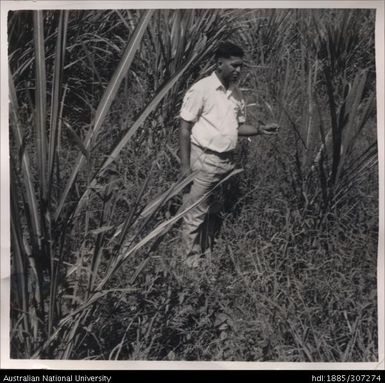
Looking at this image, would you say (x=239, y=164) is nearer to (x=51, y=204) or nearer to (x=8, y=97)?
(x=51, y=204)

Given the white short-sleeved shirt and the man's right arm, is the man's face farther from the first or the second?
the man's right arm

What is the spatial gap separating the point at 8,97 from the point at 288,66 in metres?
0.59

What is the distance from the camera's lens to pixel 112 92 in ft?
4.62

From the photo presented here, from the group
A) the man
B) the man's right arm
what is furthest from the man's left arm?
the man's right arm

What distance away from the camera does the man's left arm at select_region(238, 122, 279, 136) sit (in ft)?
4.64

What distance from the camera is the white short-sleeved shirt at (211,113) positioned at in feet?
4.58

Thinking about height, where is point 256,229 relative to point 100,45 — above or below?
below

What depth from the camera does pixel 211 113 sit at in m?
1.39

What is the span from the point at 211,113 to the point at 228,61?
0.38 ft
